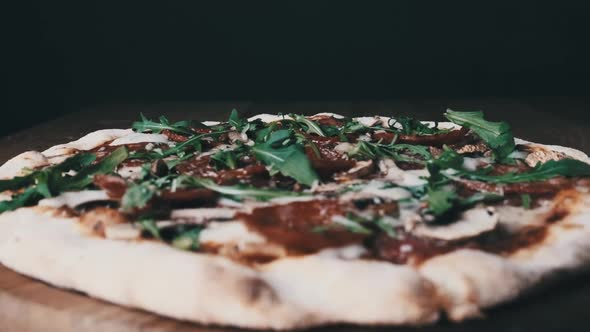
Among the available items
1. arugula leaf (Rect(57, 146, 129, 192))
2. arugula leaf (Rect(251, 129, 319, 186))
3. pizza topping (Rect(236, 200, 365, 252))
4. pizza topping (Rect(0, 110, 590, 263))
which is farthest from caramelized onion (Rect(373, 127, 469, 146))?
arugula leaf (Rect(57, 146, 129, 192))

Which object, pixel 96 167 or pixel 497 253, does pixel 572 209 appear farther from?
pixel 96 167

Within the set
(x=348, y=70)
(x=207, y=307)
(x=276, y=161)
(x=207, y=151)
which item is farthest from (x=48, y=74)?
(x=207, y=307)

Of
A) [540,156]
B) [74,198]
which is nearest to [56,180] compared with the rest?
[74,198]

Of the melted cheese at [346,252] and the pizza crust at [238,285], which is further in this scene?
the melted cheese at [346,252]

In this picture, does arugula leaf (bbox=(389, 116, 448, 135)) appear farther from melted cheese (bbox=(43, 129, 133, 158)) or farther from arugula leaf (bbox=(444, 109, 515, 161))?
melted cheese (bbox=(43, 129, 133, 158))

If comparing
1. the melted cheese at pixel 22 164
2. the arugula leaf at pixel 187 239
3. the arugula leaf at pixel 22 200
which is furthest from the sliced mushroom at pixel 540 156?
the melted cheese at pixel 22 164

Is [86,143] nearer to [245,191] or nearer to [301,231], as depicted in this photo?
[245,191]

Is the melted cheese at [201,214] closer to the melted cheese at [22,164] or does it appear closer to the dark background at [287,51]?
the melted cheese at [22,164]
